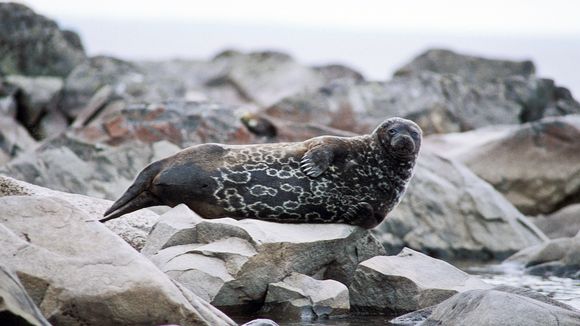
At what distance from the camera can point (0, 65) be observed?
24922mm

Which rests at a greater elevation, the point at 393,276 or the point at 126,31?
the point at 393,276

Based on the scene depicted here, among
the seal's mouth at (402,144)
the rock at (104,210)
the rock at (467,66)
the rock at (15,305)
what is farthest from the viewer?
the rock at (467,66)

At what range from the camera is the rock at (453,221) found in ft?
46.6

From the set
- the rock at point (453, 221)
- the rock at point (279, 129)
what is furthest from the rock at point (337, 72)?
the rock at point (453, 221)

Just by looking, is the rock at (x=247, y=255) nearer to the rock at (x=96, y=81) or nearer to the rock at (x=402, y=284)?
the rock at (x=402, y=284)

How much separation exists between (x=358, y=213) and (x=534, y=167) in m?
6.73

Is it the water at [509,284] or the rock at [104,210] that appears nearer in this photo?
the water at [509,284]

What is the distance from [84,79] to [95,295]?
16987mm

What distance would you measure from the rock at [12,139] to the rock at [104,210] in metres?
6.57

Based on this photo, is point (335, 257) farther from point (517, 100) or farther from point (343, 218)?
point (517, 100)

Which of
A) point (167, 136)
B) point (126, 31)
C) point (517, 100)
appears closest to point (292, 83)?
point (517, 100)

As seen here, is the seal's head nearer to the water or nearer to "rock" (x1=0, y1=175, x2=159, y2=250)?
the water

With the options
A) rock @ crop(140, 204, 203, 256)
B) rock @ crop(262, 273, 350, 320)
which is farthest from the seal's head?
rock @ crop(140, 204, 203, 256)

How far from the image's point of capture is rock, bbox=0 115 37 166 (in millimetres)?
17734
